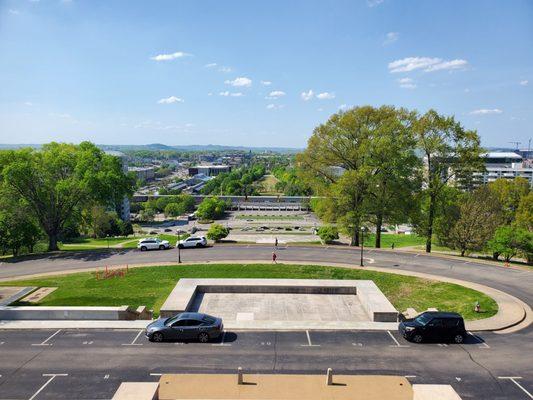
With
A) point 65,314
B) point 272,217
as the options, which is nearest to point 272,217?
point 272,217

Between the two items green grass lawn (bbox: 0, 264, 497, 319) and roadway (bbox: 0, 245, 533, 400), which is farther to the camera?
green grass lawn (bbox: 0, 264, 497, 319)

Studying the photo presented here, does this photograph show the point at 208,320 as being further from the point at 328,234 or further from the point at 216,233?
the point at 328,234

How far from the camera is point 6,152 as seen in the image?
47094 mm

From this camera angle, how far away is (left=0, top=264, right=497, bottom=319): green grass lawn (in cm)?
2828

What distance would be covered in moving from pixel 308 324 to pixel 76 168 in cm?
3666

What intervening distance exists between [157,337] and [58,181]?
34377mm

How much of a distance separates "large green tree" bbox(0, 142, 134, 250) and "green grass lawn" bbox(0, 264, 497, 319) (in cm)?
1524

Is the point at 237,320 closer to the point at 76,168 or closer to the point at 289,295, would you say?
the point at 289,295

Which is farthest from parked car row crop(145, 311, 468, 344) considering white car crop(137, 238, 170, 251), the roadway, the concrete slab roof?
white car crop(137, 238, 170, 251)

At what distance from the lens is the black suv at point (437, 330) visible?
68.7ft

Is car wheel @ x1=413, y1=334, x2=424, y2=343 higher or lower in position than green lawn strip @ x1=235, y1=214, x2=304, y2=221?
higher

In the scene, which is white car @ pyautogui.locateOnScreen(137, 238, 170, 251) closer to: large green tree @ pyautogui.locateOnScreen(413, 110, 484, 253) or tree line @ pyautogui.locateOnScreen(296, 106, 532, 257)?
tree line @ pyautogui.locateOnScreen(296, 106, 532, 257)

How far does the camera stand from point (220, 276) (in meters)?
34.7

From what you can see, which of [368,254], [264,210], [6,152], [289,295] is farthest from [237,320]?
[264,210]
